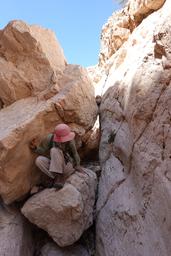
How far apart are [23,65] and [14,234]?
3.89 meters

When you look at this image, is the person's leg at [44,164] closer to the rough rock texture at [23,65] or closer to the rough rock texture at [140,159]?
the rough rock texture at [140,159]

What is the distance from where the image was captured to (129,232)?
5.21 meters

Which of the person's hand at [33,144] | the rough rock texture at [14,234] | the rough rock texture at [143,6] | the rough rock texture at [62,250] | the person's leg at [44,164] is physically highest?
the rough rock texture at [143,6]

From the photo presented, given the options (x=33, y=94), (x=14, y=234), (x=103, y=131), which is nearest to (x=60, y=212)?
(x=14, y=234)

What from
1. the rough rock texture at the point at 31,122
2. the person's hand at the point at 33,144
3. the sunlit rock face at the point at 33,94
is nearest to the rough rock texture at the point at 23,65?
the sunlit rock face at the point at 33,94

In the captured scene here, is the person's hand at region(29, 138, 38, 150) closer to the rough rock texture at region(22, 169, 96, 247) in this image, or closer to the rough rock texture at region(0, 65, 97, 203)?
the rough rock texture at region(0, 65, 97, 203)

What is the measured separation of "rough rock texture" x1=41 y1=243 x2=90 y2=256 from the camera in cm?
621

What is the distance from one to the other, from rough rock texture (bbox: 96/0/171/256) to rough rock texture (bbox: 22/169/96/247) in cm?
50

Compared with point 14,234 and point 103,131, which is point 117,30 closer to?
point 103,131

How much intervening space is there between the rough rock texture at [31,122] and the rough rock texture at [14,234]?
375mm

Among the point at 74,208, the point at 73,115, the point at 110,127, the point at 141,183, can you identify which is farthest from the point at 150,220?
the point at 73,115

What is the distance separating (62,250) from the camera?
247 inches

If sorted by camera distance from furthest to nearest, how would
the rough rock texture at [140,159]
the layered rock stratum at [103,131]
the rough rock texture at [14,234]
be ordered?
the rough rock texture at [14,234] < the layered rock stratum at [103,131] < the rough rock texture at [140,159]

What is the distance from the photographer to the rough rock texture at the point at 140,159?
14.8 ft
